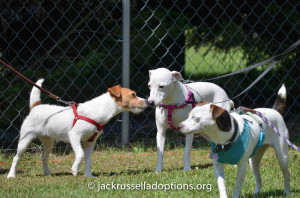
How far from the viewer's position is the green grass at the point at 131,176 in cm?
351


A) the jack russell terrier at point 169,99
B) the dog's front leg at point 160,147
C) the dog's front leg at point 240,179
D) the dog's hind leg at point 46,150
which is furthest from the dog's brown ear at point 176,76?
the dog's front leg at point 240,179

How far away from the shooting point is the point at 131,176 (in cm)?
411

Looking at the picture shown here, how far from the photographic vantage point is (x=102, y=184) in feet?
12.4

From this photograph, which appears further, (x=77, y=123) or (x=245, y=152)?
(x=77, y=123)

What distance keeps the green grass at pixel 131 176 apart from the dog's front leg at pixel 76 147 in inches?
4.3

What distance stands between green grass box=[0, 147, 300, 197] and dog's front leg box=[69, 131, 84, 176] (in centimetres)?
11

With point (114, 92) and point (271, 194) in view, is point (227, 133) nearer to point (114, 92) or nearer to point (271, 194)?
point (271, 194)

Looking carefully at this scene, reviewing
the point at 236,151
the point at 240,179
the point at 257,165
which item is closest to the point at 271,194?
the point at 257,165

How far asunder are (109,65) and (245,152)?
10.3 ft

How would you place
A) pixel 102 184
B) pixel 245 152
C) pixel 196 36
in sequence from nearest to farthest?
pixel 245 152
pixel 102 184
pixel 196 36

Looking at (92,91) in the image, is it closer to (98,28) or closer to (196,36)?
(98,28)

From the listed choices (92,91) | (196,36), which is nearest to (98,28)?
(92,91)

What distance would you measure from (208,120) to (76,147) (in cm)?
141

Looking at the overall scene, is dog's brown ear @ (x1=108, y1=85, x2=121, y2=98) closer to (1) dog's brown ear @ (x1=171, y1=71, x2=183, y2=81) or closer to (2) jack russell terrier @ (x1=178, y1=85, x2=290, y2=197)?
(1) dog's brown ear @ (x1=171, y1=71, x2=183, y2=81)
